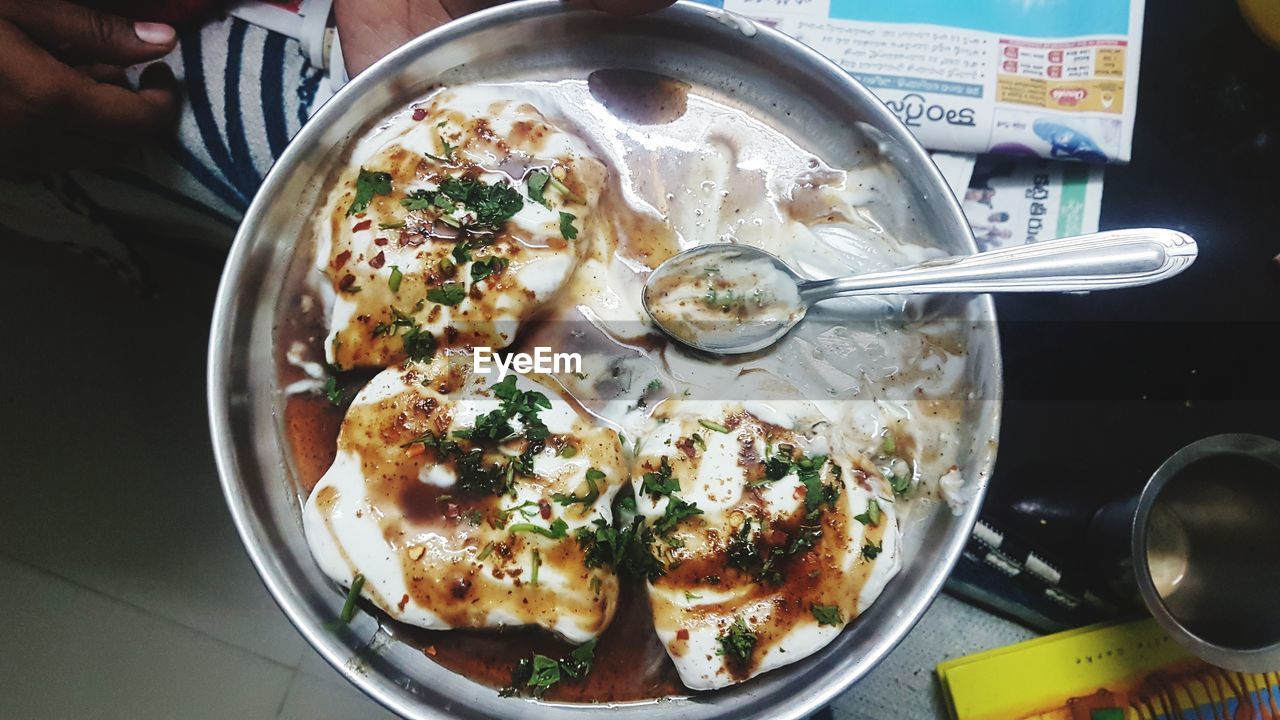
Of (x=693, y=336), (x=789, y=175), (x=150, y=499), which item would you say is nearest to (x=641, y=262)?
(x=693, y=336)

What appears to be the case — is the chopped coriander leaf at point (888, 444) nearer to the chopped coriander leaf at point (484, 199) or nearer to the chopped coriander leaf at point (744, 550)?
the chopped coriander leaf at point (744, 550)

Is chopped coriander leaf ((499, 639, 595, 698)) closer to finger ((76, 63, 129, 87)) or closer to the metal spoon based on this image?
the metal spoon

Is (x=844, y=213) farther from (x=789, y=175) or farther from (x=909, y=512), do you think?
(x=909, y=512)

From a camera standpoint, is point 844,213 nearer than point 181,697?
Yes

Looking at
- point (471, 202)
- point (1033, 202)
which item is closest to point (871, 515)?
point (1033, 202)

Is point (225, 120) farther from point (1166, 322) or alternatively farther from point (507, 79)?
point (1166, 322)

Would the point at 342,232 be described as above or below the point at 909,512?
above
